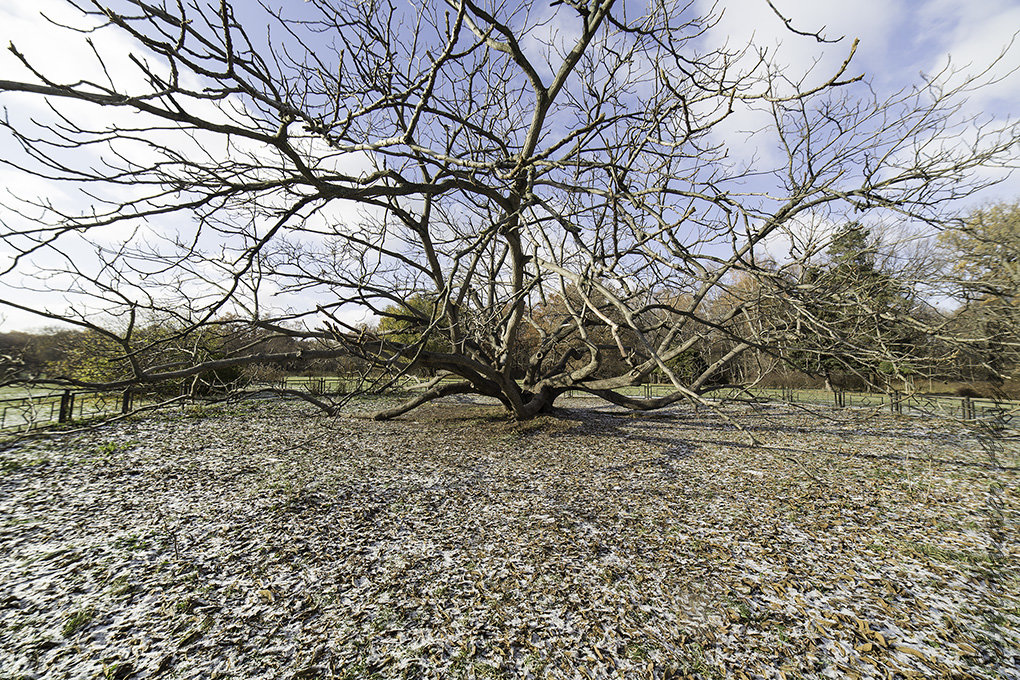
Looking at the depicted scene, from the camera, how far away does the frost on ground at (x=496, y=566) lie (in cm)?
238

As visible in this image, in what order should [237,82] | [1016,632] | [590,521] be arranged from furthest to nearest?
[590,521] < [237,82] < [1016,632]

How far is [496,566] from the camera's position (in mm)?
3373

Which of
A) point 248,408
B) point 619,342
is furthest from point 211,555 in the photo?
point 248,408

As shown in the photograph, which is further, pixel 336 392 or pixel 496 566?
pixel 336 392

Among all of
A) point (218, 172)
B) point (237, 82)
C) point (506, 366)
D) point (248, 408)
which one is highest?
point (237, 82)

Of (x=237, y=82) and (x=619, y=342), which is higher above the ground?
(x=237, y=82)

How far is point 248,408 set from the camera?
1195 cm

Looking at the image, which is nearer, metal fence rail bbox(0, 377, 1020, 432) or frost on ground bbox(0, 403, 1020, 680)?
frost on ground bbox(0, 403, 1020, 680)

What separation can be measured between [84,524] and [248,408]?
8716 mm

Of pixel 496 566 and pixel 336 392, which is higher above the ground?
pixel 336 392

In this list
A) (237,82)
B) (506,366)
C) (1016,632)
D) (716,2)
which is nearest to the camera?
(1016,632)

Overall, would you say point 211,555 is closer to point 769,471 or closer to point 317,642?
point 317,642

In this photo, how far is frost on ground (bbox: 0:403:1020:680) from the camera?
2381 mm

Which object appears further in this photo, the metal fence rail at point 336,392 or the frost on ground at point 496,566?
the metal fence rail at point 336,392
